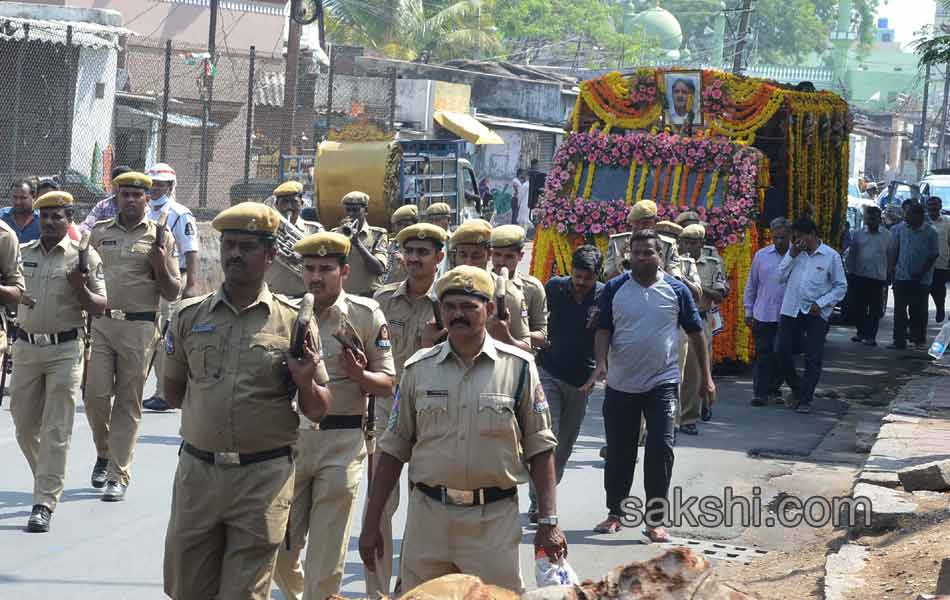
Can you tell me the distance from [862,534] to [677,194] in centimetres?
830

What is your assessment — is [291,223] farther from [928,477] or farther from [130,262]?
[928,477]

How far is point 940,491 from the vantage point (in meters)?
9.16

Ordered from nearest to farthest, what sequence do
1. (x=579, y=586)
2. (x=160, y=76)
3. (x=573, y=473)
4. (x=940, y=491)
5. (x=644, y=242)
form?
(x=579, y=586), (x=644, y=242), (x=940, y=491), (x=573, y=473), (x=160, y=76)

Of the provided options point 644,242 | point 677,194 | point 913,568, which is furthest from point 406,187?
point 913,568

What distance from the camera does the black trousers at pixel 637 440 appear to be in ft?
28.0

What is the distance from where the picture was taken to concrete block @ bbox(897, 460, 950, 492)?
9.14 metres

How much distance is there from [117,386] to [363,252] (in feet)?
7.92

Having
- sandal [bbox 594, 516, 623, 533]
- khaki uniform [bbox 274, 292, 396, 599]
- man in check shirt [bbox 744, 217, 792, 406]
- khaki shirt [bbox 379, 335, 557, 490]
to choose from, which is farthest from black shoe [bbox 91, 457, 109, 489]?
man in check shirt [bbox 744, 217, 792, 406]

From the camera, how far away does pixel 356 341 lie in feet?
20.0

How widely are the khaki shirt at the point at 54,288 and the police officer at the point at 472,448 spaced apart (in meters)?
3.71

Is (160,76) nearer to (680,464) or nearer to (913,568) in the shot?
(680,464)

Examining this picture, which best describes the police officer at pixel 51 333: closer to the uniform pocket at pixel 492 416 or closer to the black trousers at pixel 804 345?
the uniform pocket at pixel 492 416

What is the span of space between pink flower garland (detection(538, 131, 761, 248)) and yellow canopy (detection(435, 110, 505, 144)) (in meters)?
17.8

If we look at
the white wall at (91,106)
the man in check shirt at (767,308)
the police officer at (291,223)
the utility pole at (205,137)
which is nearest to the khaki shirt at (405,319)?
the police officer at (291,223)
